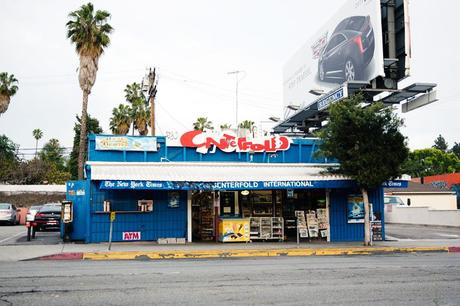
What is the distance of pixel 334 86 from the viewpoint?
2623 cm

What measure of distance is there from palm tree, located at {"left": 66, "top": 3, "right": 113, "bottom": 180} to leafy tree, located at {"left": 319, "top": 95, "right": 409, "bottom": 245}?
56.5ft

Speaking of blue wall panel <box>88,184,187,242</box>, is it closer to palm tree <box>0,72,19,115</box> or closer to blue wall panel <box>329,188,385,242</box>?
blue wall panel <box>329,188,385,242</box>

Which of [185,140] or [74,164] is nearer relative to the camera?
[185,140]

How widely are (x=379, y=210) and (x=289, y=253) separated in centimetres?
Result: 663

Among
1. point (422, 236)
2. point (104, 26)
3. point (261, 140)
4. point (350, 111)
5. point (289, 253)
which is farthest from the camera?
point (104, 26)

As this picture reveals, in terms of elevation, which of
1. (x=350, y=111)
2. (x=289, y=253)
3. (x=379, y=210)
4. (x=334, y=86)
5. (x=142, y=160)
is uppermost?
(x=334, y=86)

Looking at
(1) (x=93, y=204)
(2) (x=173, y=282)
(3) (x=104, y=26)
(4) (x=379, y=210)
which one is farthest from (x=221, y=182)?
(3) (x=104, y=26)

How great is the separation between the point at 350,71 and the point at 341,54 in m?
1.61

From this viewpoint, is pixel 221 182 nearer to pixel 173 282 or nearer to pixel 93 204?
pixel 93 204

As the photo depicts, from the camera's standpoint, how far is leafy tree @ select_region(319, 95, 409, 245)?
63.7 ft

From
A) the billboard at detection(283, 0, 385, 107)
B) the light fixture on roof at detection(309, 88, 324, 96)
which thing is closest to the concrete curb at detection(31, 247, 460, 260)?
the billboard at detection(283, 0, 385, 107)

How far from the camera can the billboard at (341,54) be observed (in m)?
22.3

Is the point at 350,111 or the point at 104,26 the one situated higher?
the point at 104,26

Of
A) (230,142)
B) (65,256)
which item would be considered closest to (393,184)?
(230,142)
